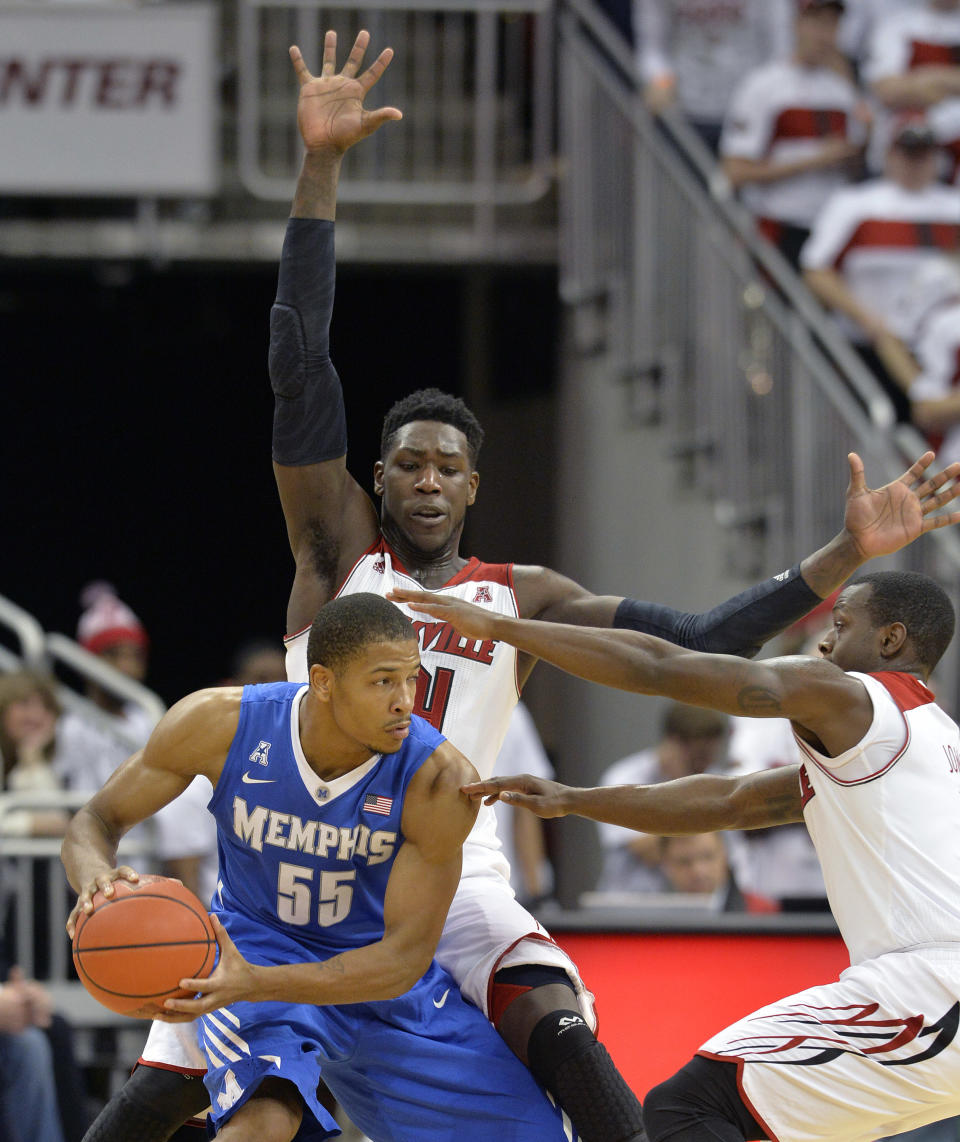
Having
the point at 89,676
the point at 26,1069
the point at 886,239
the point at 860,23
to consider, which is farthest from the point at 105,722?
the point at 860,23

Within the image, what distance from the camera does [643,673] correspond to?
4227 mm

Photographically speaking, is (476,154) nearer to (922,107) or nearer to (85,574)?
(922,107)

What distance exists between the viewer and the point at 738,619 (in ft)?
15.5

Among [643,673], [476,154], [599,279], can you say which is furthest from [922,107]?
[643,673]

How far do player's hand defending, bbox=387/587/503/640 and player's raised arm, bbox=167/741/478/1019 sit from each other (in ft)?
1.24

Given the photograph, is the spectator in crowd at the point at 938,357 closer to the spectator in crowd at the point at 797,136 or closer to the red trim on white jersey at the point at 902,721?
the spectator in crowd at the point at 797,136

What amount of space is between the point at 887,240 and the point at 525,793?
582 centimetres

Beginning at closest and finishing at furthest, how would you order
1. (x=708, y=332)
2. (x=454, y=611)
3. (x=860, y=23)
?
(x=454, y=611)
(x=708, y=332)
(x=860, y=23)

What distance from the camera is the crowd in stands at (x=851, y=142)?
9.22m

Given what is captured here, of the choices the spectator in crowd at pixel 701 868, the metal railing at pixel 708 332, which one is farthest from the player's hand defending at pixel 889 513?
the metal railing at pixel 708 332

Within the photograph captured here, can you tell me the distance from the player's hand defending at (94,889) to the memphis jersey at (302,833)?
1.36 feet

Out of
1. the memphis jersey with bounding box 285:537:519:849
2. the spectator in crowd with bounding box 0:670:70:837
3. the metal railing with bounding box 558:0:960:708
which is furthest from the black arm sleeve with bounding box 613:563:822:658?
the spectator in crowd with bounding box 0:670:70:837

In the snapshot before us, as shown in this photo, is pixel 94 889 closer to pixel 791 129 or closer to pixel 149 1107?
pixel 149 1107

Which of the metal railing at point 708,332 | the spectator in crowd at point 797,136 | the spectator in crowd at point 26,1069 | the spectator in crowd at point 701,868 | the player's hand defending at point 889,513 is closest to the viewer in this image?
the player's hand defending at point 889,513
